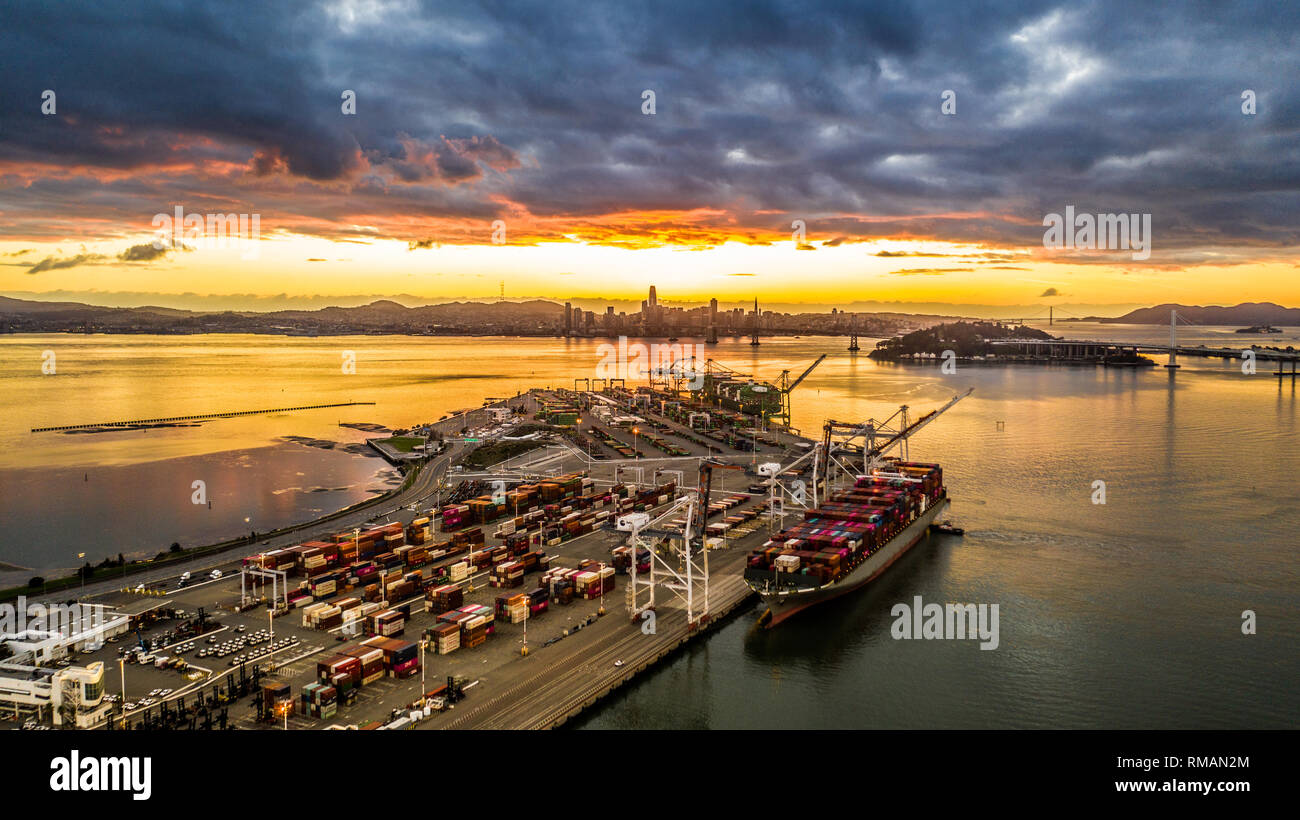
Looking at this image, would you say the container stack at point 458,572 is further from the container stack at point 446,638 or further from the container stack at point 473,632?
the container stack at point 446,638

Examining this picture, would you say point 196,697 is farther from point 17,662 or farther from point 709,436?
point 709,436

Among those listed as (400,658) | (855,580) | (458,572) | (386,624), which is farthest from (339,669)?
(855,580)

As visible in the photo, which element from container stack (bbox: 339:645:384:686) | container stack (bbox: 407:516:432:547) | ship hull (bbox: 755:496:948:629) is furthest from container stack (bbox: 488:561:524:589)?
ship hull (bbox: 755:496:948:629)

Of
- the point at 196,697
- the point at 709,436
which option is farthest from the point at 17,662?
the point at 709,436

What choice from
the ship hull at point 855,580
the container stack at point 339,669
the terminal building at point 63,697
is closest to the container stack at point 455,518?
the container stack at point 339,669

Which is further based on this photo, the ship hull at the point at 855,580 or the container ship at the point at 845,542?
the container ship at the point at 845,542

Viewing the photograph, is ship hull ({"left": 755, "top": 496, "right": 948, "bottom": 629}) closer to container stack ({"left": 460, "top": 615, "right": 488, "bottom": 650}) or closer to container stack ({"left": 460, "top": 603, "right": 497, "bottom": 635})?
container stack ({"left": 460, "top": 603, "right": 497, "bottom": 635})
